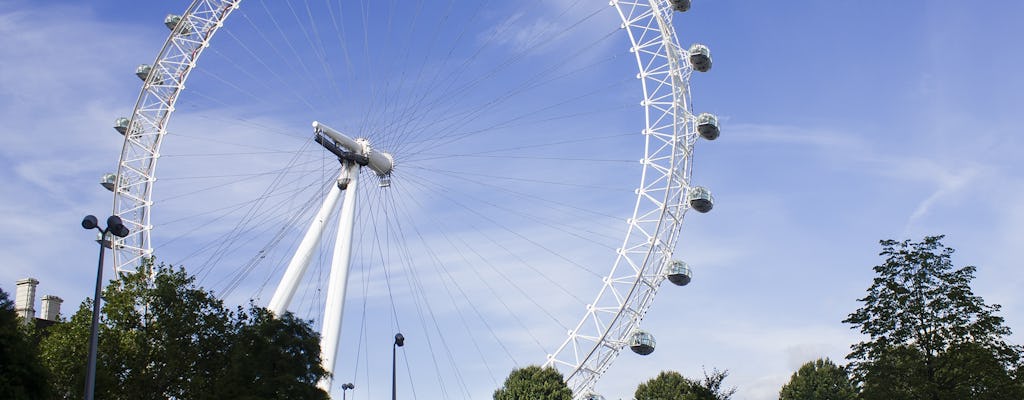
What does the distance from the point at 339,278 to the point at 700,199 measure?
18.5 metres

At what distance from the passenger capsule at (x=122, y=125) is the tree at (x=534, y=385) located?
27070 mm

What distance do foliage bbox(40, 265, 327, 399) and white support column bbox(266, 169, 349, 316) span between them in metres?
4.20

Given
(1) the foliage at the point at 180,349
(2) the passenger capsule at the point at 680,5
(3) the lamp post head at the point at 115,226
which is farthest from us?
(2) the passenger capsule at the point at 680,5

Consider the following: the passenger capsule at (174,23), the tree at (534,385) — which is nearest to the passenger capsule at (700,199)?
the tree at (534,385)

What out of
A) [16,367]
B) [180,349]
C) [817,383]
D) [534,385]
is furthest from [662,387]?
[16,367]

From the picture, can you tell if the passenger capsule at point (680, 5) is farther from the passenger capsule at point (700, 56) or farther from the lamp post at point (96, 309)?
the lamp post at point (96, 309)

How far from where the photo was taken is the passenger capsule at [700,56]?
50500 mm

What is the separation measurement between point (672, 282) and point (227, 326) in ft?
71.7

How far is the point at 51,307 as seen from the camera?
235ft

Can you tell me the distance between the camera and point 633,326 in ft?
158

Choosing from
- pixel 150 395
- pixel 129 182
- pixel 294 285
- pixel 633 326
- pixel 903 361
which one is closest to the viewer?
pixel 150 395

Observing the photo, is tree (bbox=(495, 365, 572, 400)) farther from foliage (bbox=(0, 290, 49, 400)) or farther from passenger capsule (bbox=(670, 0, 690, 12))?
foliage (bbox=(0, 290, 49, 400))

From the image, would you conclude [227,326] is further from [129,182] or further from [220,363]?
[129,182]

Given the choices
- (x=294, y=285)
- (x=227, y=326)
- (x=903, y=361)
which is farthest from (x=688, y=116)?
(x=227, y=326)
